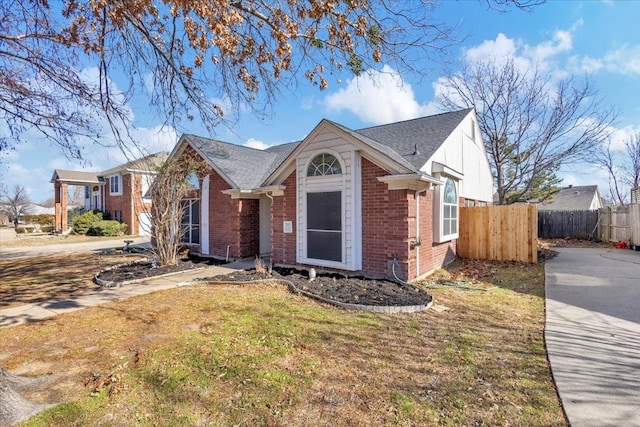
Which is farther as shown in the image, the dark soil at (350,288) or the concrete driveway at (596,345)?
the dark soil at (350,288)

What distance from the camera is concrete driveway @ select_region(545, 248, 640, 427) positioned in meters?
2.98

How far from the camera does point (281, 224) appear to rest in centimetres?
1023

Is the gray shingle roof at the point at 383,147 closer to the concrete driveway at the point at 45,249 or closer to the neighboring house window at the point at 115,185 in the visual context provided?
the concrete driveway at the point at 45,249

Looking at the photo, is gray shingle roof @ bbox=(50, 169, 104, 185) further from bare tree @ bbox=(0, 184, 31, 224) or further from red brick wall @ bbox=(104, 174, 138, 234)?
bare tree @ bbox=(0, 184, 31, 224)

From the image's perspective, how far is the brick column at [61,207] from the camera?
28.7 meters

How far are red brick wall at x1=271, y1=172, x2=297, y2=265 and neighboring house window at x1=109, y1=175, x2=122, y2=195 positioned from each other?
77.1 ft

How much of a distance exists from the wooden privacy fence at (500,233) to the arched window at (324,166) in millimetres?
6055

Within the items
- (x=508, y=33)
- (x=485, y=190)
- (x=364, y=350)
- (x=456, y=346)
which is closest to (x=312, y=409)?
(x=364, y=350)

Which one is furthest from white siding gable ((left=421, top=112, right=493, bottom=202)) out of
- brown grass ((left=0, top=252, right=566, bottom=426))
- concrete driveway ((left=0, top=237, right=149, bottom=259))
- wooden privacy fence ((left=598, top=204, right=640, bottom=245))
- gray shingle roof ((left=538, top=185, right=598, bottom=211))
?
gray shingle roof ((left=538, top=185, right=598, bottom=211))

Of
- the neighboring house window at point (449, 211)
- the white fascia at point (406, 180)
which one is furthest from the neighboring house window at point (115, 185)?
the neighboring house window at point (449, 211)

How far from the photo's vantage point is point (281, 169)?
9.89 meters

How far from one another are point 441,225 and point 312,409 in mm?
7826

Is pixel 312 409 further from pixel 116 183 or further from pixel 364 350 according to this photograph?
pixel 116 183

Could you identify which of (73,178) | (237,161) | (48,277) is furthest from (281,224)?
(73,178)
